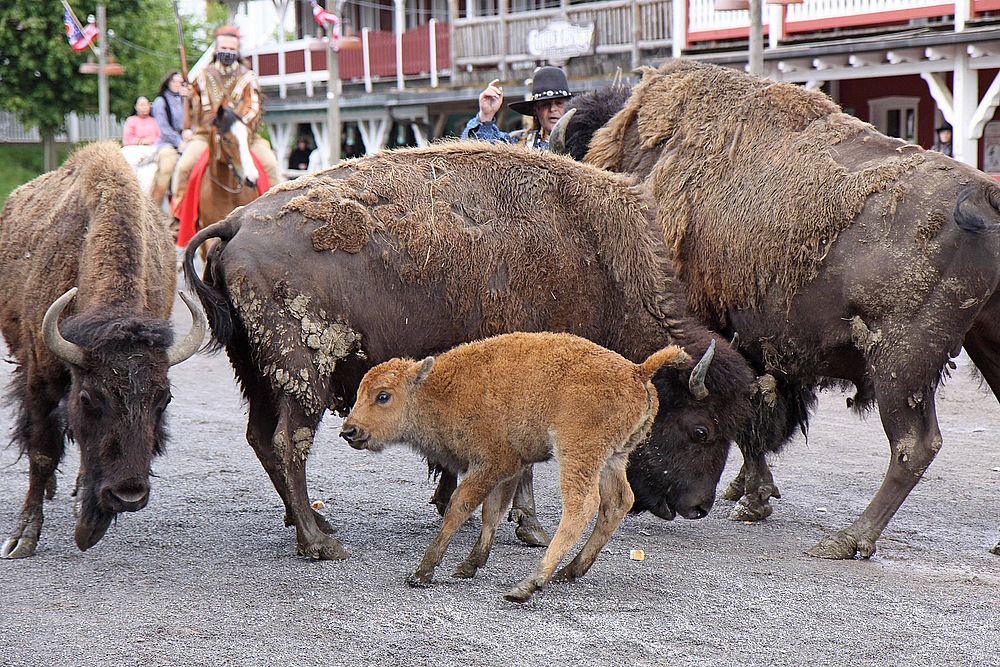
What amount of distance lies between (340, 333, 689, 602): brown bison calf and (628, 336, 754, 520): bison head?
1.93ft

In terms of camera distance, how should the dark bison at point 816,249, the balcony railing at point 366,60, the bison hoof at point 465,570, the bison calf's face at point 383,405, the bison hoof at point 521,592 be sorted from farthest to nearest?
the balcony railing at point 366,60 → the dark bison at point 816,249 → the bison hoof at point 465,570 → the bison calf's face at point 383,405 → the bison hoof at point 521,592

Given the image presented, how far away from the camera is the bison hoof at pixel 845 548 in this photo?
205 inches

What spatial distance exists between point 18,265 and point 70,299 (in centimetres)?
100

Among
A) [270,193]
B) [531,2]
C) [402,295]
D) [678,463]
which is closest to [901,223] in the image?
[678,463]

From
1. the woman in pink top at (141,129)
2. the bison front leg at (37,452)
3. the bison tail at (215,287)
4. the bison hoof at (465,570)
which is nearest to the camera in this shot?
the bison hoof at (465,570)

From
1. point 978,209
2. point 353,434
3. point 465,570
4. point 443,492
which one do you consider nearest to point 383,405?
point 353,434

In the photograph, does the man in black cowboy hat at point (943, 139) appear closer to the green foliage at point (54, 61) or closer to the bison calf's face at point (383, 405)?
the bison calf's face at point (383, 405)

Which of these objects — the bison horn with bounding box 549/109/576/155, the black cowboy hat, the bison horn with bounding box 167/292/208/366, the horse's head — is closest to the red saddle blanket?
the horse's head

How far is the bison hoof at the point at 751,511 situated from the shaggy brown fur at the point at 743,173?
99cm

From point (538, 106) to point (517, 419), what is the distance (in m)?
4.69

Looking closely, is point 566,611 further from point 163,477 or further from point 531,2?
point 531,2

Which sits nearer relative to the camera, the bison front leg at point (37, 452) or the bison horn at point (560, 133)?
the bison front leg at point (37, 452)

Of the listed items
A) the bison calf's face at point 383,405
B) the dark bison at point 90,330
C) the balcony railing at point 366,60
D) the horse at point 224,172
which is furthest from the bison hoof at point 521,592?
the balcony railing at point 366,60

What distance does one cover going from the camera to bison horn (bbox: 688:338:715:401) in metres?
5.16
